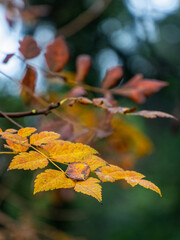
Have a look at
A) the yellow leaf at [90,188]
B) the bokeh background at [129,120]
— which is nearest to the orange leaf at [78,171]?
the yellow leaf at [90,188]

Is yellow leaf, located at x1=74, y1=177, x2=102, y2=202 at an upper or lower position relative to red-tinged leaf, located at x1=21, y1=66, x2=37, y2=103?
lower

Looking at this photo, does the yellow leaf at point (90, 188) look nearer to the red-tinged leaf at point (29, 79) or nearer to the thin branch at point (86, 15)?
the red-tinged leaf at point (29, 79)

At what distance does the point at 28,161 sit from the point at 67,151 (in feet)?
0.16

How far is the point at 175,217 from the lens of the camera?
4.12 metres

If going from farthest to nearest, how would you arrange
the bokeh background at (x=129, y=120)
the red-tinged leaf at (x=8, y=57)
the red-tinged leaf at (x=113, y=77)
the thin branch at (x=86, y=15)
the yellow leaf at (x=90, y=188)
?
the bokeh background at (x=129, y=120) → the thin branch at (x=86, y=15) → the red-tinged leaf at (x=113, y=77) → the red-tinged leaf at (x=8, y=57) → the yellow leaf at (x=90, y=188)

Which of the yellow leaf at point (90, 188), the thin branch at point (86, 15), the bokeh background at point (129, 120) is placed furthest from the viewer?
the bokeh background at point (129, 120)

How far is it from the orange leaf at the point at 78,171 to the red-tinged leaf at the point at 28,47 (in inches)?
13.6

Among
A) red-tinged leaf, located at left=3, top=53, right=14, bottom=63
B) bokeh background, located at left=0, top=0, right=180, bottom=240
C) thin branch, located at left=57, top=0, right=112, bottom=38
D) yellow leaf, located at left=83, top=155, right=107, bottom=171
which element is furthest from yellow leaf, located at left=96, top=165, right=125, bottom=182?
bokeh background, located at left=0, top=0, right=180, bottom=240

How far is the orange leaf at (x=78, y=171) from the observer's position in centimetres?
33

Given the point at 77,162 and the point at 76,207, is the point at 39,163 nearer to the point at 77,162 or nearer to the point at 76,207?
the point at 77,162

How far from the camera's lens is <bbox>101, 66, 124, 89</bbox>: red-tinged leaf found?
0.70 m

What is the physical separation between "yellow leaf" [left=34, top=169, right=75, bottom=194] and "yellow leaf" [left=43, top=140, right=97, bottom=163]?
0.02m

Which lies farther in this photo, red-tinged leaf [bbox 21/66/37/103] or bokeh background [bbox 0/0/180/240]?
bokeh background [bbox 0/0/180/240]

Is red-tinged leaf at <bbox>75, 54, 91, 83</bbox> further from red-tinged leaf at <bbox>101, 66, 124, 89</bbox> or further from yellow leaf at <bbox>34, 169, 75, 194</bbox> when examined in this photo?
yellow leaf at <bbox>34, 169, 75, 194</bbox>
